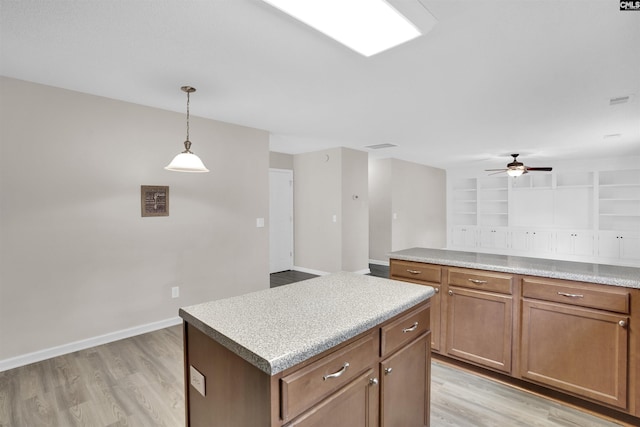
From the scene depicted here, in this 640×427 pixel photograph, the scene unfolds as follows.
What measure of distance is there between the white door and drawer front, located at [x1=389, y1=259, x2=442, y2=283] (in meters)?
3.72

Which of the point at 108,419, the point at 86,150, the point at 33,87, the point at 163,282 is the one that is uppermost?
the point at 33,87

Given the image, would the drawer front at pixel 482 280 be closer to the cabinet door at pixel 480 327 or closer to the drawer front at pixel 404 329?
the cabinet door at pixel 480 327

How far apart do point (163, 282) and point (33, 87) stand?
86.3 inches

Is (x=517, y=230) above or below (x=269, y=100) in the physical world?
below

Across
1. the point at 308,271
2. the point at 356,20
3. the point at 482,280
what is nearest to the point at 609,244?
the point at 308,271

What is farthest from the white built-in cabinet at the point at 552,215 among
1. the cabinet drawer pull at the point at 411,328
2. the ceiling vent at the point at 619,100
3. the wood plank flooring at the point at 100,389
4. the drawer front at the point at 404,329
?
the wood plank flooring at the point at 100,389

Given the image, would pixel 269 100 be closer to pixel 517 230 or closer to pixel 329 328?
pixel 329 328

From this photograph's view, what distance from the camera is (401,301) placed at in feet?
5.00

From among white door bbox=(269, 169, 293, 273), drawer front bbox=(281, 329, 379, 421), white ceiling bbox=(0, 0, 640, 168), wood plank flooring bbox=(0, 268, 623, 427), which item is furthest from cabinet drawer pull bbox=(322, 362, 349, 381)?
white door bbox=(269, 169, 293, 273)

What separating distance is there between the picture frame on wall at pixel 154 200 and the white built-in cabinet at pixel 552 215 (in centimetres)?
798

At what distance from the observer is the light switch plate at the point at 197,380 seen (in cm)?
129

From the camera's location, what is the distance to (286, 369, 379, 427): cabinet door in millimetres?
1078

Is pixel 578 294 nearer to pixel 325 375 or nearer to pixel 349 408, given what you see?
A: pixel 349 408

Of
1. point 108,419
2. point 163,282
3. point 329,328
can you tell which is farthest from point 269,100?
point 108,419
